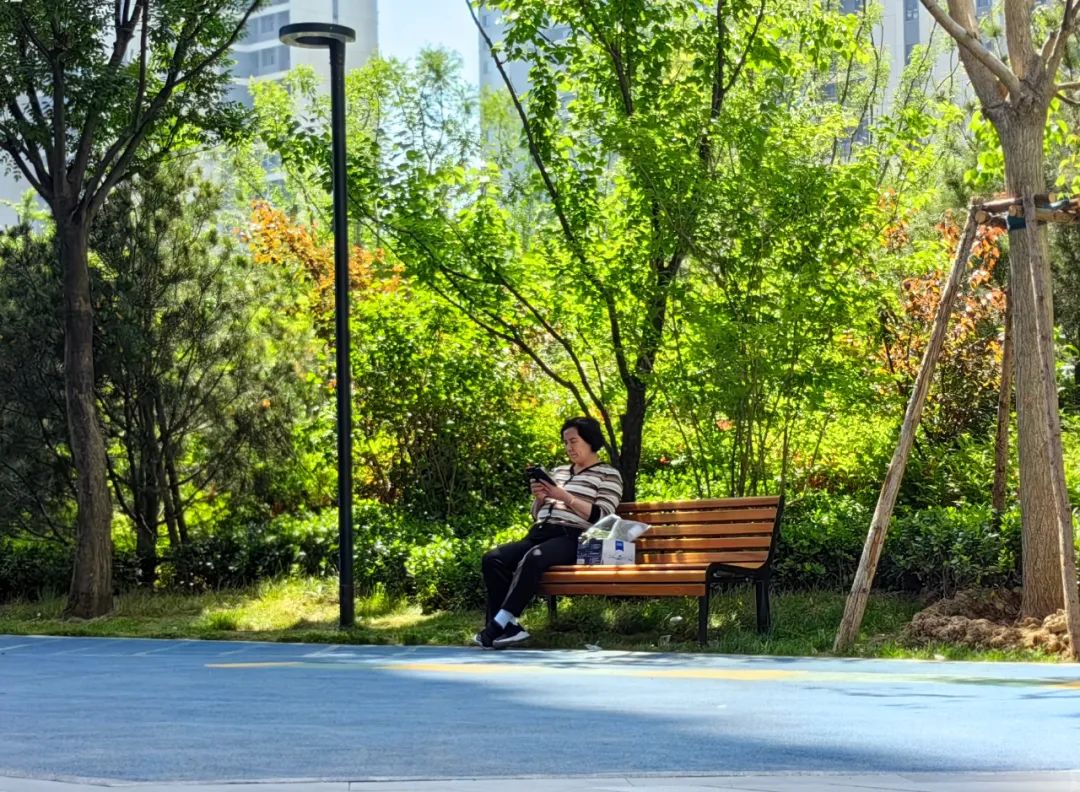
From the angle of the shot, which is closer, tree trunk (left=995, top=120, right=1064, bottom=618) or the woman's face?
tree trunk (left=995, top=120, right=1064, bottom=618)

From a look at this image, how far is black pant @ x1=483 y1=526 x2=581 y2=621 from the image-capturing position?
32.5 ft

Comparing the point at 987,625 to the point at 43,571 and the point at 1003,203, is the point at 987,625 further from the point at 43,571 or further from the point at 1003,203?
the point at 43,571

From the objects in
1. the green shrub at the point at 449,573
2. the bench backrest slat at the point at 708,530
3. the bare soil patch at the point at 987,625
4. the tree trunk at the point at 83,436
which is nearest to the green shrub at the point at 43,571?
the tree trunk at the point at 83,436

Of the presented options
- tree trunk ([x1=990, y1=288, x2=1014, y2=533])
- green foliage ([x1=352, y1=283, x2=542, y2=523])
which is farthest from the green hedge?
green foliage ([x1=352, y1=283, x2=542, y2=523])

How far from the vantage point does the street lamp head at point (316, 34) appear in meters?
11.5

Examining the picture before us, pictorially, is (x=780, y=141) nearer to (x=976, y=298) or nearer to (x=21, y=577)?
(x=976, y=298)

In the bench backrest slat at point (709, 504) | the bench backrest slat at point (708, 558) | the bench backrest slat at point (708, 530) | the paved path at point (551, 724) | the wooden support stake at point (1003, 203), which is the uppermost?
the wooden support stake at point (1003, 203)

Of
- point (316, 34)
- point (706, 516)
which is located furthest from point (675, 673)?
point (316, 34)

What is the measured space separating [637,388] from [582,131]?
214 cm

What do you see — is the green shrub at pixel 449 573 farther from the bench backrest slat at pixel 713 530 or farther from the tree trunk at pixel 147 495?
the tree trunk at pixel 147 495

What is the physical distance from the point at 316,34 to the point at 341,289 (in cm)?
189

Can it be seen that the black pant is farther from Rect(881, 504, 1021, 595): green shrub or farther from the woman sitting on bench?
Rect(881, 504, 1021, 595): green shrub

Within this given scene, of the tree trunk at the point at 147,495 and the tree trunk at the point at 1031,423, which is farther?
the tree trunk at the point at 147,495

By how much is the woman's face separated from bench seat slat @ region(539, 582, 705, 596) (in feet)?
3.17
